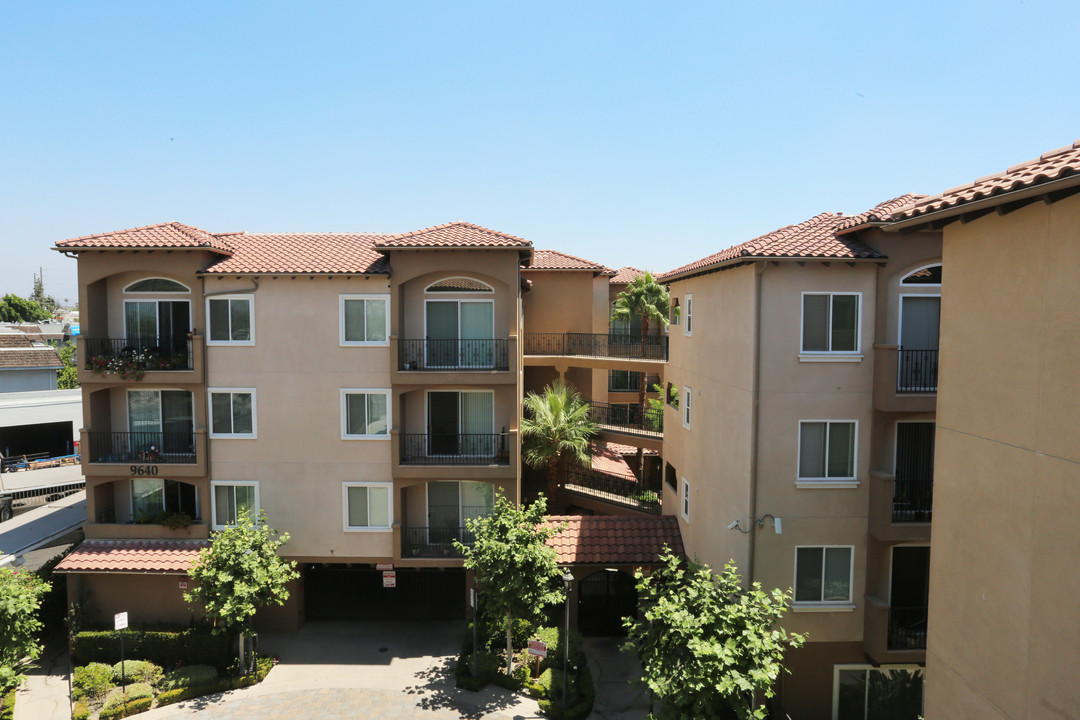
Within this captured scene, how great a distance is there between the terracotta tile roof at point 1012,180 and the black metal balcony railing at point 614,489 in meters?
17.6

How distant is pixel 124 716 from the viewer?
17.4m

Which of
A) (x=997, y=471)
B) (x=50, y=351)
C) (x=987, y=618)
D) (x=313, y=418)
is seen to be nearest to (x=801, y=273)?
(x=997, y=471)

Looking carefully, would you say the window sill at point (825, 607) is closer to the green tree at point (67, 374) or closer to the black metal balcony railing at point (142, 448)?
the black metal balcony railing at point (142, 448)

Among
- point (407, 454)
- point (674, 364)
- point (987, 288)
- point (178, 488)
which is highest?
point (987, 288)

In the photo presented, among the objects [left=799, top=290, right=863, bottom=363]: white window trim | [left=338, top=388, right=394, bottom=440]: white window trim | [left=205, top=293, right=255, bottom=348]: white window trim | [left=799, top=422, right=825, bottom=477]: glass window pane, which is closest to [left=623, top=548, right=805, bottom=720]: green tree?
[left=799, top=422, right=825, bottom=477]: glass window pane

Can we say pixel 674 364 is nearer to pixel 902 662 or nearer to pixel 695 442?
pixel 695 442

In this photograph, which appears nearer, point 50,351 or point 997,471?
point 997,471

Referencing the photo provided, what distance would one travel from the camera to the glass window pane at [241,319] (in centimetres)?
2052

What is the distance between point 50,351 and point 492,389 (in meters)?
36.8

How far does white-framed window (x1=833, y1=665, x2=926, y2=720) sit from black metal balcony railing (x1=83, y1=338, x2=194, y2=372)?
21.9 meters

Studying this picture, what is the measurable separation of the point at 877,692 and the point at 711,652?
722 cm

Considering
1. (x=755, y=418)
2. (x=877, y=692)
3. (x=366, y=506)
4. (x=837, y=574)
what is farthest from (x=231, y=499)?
(x=877, y=692)

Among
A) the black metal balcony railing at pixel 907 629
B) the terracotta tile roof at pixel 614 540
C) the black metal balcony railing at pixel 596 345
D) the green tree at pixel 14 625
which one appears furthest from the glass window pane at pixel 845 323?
the green tree at pixel 14 625

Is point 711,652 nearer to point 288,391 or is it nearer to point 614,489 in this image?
point 614,489
